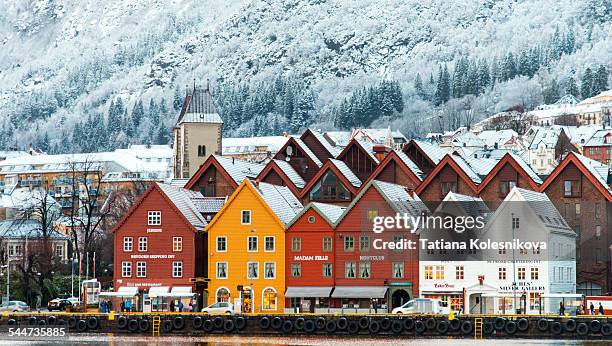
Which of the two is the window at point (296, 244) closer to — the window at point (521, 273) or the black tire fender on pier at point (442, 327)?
the window at point (521, 273)

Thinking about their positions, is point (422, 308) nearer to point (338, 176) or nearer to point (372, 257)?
point (372, 257)

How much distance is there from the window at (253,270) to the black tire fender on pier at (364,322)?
20.8m

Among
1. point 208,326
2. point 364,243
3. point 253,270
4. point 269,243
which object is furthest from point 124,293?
point 364,243

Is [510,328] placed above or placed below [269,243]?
below

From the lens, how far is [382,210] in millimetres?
125125

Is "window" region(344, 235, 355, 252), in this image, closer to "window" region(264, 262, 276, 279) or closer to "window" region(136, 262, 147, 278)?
"window" region(264, 262, 276, 279)

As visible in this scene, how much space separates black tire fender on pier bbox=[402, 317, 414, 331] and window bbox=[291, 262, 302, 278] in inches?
826

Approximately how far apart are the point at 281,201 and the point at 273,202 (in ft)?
8.06

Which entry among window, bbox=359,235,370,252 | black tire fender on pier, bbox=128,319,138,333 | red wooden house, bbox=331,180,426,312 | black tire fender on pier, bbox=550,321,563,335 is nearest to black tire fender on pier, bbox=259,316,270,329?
black tire fender on pier, bbox=128,319,138,333

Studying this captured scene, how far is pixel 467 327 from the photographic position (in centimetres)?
10569

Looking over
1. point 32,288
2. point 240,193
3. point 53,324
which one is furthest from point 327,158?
point 53,324

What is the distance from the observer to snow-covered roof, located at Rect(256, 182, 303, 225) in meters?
129

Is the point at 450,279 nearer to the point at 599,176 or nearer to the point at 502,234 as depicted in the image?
the point at 502,234

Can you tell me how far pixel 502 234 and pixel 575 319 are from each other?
55.2 ft
